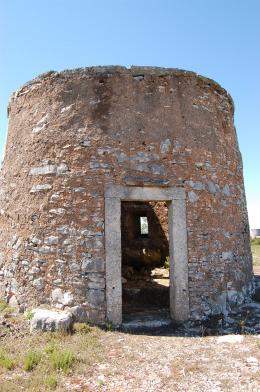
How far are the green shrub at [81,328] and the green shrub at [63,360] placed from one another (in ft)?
2.85

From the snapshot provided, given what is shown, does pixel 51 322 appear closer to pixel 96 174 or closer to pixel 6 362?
pixel 6 362

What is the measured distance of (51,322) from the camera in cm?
507

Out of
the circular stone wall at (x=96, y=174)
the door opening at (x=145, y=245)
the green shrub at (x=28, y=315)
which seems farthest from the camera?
the door opening at (x=145, y=245)

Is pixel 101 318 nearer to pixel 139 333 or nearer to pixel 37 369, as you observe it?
pixel 139 333

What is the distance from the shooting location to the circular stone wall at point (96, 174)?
567 centimetres

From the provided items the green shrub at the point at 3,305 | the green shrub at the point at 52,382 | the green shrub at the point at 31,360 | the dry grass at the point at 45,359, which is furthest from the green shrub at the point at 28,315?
the green shrub at the point at 52,382

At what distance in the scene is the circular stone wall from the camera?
5.67 metres

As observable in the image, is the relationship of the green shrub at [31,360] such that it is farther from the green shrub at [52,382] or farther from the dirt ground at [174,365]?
the dirt ground at [174,365]

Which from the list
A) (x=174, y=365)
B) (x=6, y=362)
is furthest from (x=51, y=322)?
(x=174, y=365)

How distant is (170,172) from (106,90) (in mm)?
1755

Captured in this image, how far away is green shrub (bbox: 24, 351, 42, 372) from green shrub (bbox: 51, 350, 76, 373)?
0.63 feet

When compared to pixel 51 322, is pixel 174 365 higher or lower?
lower

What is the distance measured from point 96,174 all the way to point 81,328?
234 centimetres

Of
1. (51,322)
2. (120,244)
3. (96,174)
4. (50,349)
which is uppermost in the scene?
(96,174)
